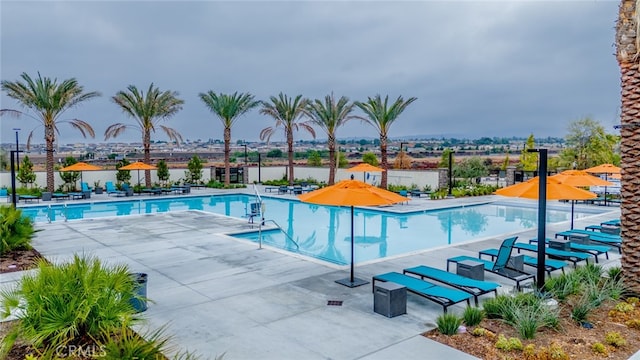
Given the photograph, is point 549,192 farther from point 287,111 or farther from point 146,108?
point 146,108

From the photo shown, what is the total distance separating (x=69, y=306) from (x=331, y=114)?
82.3 feet

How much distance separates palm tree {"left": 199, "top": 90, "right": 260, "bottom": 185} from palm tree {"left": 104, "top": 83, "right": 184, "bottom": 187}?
1917 millimetres

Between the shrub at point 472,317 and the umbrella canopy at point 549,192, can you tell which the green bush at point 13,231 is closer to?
the shrub at point 472,317

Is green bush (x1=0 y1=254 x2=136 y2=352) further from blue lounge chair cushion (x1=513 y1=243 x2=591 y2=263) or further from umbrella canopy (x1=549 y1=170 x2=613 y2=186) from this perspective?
umbrella canopy (x1=549 y1=170 x2=613 y2=186)

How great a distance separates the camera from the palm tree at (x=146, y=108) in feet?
94.7

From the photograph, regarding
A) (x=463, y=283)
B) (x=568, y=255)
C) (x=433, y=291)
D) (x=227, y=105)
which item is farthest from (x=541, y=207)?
(x=227, y=105)

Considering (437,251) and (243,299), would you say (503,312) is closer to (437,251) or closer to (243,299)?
(243,299)

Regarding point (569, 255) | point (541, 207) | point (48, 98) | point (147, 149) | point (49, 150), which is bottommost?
point (569, 255)

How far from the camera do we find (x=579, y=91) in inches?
1233

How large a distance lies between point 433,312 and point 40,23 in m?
28.5

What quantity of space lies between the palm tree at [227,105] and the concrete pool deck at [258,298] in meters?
17.4

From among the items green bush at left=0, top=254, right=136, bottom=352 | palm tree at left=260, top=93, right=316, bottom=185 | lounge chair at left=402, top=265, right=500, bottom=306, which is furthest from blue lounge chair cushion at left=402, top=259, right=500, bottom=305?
palm tree at left=260, top=93, right=316, bottom=185

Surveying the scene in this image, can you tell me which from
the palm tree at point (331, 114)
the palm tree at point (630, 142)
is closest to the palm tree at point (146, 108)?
the palm tree at point (331, 114)

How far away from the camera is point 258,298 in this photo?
7863mm
